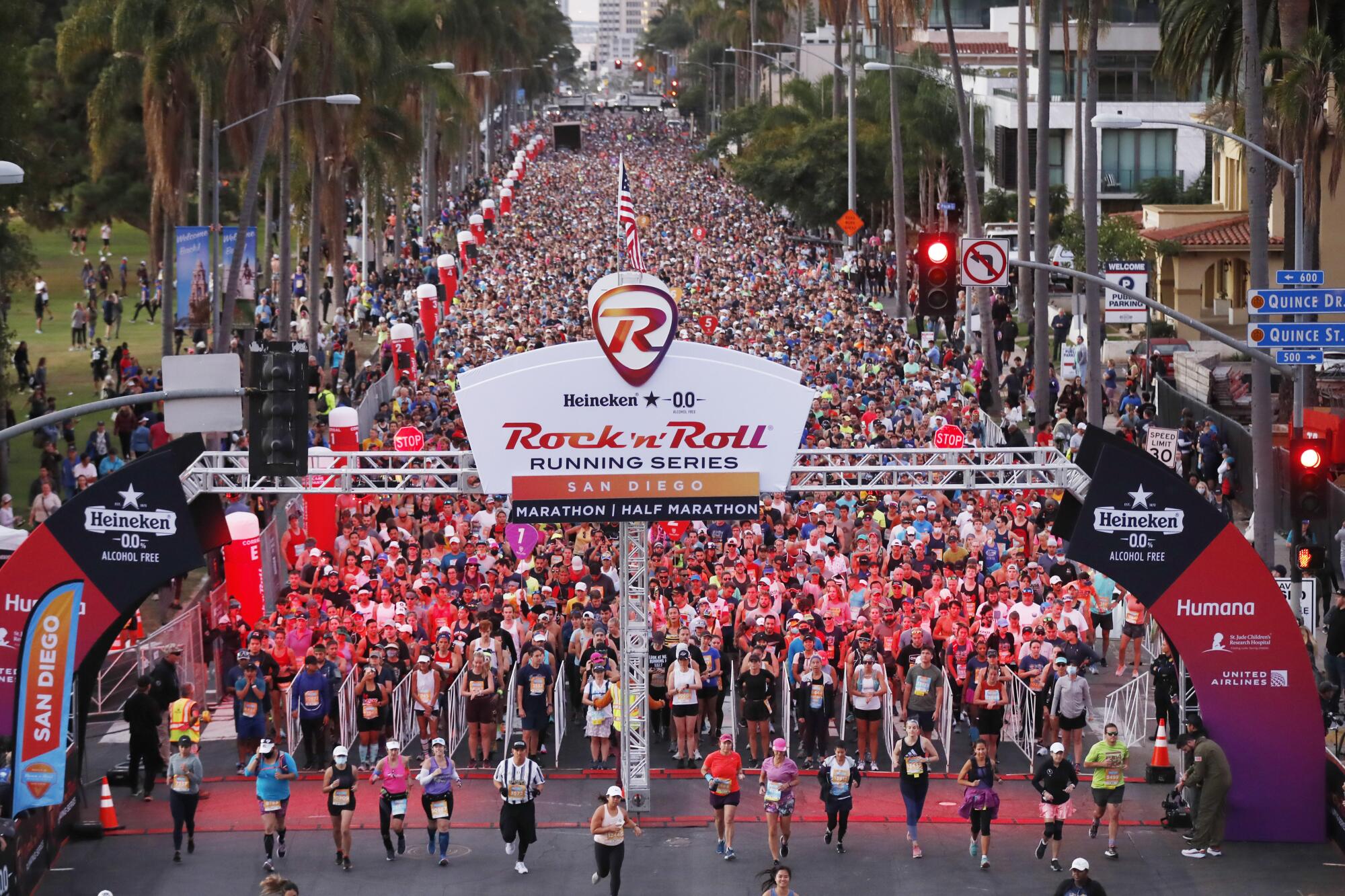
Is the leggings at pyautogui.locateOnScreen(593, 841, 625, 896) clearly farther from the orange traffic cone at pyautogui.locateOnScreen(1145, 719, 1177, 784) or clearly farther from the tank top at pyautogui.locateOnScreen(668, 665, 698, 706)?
the orange traffic cone at pyautogui.locateOnScreen(1145, 719, 1177, 784)

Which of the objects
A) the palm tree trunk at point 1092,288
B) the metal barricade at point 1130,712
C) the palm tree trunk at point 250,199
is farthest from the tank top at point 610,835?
the palm tree trunk at point 1092,288

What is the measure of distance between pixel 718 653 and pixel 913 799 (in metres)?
3.67

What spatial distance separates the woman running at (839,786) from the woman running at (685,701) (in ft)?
8.35

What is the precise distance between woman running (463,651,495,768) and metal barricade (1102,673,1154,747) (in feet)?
21.5

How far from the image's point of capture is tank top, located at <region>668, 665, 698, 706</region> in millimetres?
20453

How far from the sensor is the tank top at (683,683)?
20453 mm

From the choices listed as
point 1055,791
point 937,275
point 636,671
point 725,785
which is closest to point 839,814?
point 725,785

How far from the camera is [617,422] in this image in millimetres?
19297

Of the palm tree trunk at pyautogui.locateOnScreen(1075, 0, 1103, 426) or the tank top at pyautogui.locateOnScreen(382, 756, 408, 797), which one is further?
the palm tree trunk at pyautogui.locateOnScreen(1075, 0, 1103, 426)

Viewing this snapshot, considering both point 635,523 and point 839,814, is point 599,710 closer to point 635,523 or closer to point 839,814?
point 635,523

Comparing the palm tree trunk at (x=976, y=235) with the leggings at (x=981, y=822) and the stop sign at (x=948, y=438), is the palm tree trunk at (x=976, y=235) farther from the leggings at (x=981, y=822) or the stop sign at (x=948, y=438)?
the leggings at (x=981, y=822)

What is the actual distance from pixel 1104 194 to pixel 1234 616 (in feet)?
183

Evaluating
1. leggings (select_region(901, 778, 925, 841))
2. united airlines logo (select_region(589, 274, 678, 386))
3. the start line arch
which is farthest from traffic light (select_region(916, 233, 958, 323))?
leggings (select_region(901, 778, 925, 841))

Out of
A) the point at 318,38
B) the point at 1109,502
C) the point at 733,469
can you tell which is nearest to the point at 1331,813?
the point at 1109,502
